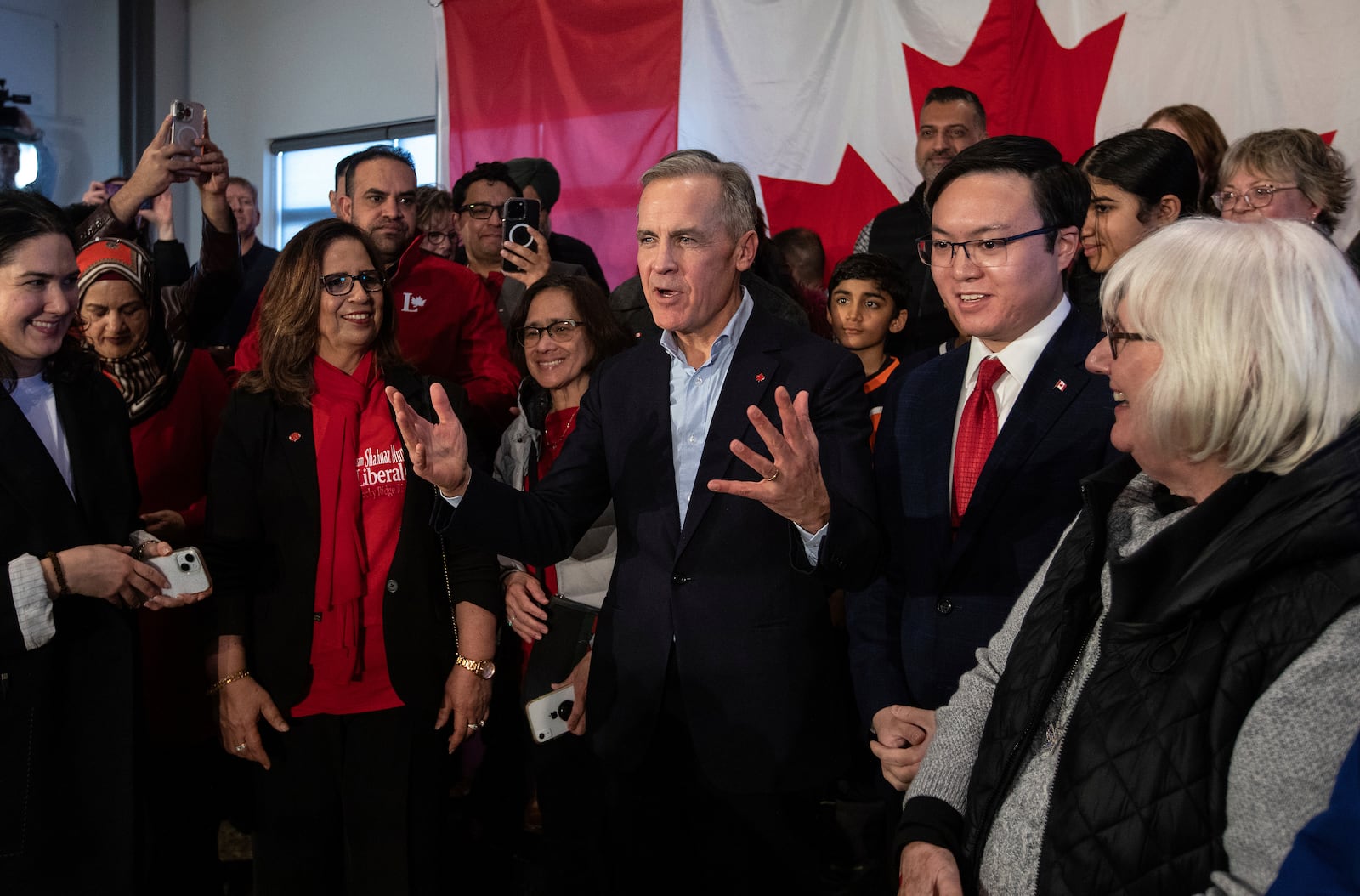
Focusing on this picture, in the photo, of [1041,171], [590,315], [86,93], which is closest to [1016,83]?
[590,315]

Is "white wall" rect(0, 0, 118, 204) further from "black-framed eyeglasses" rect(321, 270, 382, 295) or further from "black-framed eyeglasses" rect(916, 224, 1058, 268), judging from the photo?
"black-framed eyeglasses" rect(916, 224, 1058, 268)

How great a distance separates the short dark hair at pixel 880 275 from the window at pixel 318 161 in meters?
4.50

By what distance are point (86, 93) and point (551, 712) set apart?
756 cm

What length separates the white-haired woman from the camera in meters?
0.98

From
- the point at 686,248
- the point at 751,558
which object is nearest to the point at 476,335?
the point at 686,248

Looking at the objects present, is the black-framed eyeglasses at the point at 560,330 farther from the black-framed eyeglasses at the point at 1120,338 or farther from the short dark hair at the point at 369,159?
the black-framed eyeglasses at the point at 1120,338

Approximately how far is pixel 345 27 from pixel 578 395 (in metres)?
5.88

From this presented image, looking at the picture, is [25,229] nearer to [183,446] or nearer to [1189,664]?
[183,446]

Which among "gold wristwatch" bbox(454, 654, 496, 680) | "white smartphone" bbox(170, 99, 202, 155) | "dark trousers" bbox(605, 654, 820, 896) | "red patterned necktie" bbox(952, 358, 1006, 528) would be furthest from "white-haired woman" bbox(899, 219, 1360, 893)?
"white smartphone" bbox(170, 99, 202, 155)

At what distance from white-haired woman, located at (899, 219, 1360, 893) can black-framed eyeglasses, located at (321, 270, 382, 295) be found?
1736 millimetres

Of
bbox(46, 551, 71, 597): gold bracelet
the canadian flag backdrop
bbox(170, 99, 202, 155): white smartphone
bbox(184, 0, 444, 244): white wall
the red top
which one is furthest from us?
bbox(184, 0, 444, 244): white wall

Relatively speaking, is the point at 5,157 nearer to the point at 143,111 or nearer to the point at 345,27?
the point at 143,111

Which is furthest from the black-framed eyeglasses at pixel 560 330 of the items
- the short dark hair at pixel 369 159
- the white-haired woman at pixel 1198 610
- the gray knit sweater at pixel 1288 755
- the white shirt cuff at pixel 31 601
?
the gray knit sweater at pixel 1288 755

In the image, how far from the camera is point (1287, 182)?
2.74m
